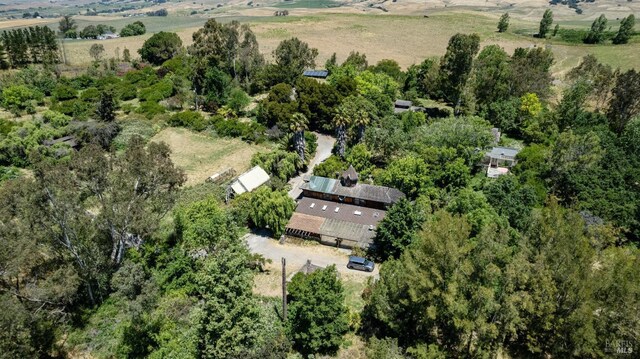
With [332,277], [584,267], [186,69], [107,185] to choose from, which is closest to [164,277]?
[107,185]

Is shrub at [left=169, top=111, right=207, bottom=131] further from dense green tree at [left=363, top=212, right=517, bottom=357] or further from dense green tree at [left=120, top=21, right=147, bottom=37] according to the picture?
dense green tree at [left=120, top=21, right=147, bottom=37]

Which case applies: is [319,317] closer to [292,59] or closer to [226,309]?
[226,309]

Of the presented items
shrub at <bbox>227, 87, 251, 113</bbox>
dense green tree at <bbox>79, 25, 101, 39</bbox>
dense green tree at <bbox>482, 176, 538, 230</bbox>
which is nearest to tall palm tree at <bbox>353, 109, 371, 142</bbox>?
dense green tree at <bbox>482, 176, 538, 230</bbox>

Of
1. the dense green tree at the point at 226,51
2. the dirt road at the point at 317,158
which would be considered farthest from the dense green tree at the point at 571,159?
the dense green tree at the point at 226,51

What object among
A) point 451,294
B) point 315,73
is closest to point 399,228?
point 451,294

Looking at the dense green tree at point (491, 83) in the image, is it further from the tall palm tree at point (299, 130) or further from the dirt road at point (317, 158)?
the tall palm tree at point (299, 130)

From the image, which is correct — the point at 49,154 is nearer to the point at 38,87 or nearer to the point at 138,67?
the point at 38,87

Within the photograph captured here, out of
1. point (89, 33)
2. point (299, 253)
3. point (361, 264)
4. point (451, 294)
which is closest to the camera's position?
point (451, 294)
